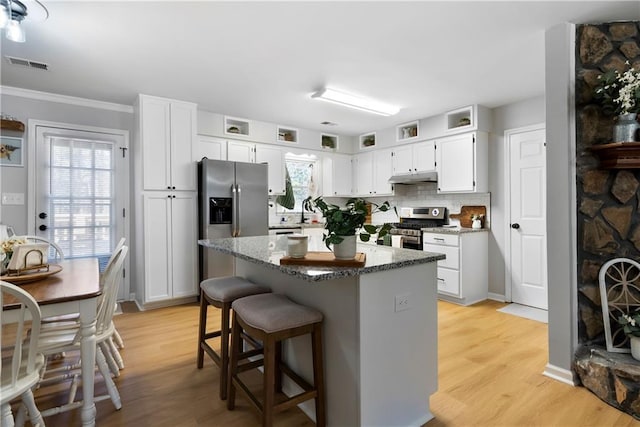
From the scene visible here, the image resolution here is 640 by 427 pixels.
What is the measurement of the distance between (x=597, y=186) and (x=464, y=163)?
1.98m

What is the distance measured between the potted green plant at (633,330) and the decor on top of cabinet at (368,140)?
394 centimetres

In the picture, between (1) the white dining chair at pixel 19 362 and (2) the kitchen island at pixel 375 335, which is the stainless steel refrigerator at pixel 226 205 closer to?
(2) the kitchen island at pixel 375 335

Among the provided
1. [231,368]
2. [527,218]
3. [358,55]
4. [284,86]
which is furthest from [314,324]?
[527,218]

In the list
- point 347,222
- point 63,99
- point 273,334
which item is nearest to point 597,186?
point 347,222

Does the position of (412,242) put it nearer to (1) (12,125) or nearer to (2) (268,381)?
(2) (268,381)

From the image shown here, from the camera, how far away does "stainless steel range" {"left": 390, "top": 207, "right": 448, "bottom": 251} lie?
14.6 ft

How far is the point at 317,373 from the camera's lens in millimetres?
1669

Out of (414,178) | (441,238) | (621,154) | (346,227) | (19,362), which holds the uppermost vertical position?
(414,178)

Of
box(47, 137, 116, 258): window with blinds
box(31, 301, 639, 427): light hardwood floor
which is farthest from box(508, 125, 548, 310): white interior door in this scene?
box(47, 137, 116, 258): window with blinds

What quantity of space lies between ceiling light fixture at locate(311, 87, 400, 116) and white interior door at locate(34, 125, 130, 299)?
255cm

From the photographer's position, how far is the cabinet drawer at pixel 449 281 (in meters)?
4.01

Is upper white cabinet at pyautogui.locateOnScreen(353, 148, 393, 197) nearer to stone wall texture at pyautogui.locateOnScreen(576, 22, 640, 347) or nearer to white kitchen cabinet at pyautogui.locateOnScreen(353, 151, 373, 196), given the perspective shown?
white kitchen cabinet at pyautogui.locateOnScreen(353, 151, 373, 196)

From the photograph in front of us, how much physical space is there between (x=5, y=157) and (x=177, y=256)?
196 centimetres

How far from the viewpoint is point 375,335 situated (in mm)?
1606
